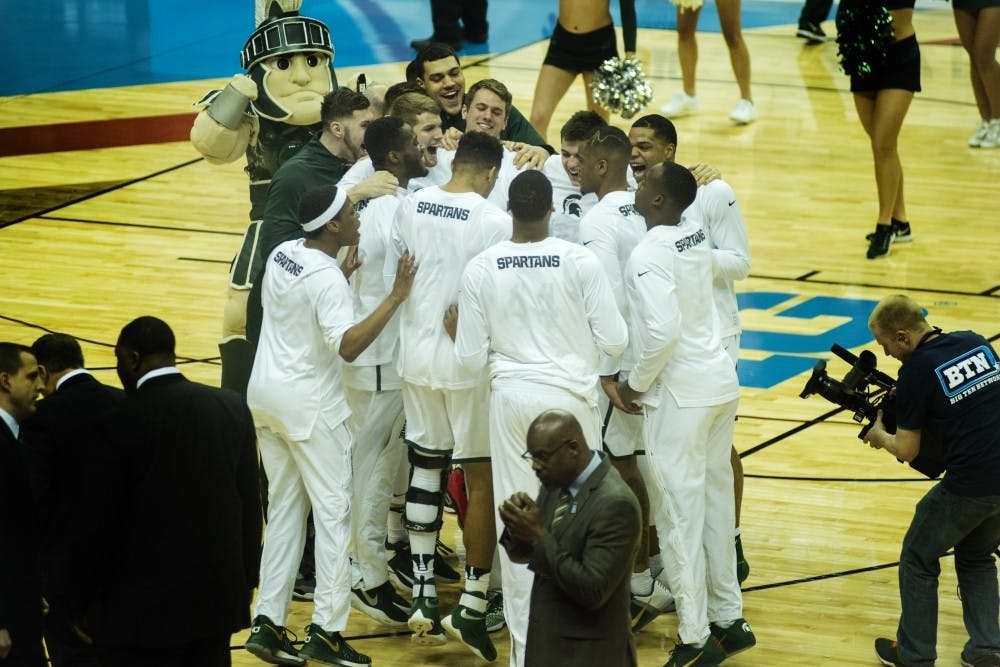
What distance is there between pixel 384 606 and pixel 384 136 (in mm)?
1916

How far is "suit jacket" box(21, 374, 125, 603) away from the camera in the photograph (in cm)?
486

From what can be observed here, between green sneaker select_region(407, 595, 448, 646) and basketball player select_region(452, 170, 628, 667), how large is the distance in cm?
55

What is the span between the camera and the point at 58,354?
18.1ft

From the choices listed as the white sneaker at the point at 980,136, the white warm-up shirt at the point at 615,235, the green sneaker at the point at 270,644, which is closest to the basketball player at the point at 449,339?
the white warm-up shirt at the point at 615,235

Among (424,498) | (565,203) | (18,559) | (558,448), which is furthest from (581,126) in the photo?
(18,559)

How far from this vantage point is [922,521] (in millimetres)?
5957

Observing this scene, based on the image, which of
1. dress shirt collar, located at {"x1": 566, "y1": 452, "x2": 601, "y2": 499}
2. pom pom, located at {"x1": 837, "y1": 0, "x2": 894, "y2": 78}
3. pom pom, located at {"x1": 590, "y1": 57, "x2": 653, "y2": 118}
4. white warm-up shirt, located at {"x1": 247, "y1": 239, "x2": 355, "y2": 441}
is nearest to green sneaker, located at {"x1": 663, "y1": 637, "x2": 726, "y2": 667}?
white warm-up shirt, located at {"x1": 247, "y1": 239, "x2": 355, "y2": 441}

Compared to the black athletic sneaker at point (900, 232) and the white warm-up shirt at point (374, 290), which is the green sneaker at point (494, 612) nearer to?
the white warm-up shirt at point (374, 290)

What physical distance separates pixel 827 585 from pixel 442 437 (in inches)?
71.6

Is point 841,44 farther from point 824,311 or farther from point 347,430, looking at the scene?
point 347,430

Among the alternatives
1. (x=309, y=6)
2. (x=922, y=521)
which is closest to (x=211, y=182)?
(x=309, y=6)

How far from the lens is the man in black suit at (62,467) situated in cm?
486

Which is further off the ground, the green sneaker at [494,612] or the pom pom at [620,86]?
the pom pom at [620,86]

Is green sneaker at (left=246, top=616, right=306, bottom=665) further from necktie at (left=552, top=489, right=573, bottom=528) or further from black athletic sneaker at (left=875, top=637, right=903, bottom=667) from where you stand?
black athletic sneaker at (left=875, top=637, right=903, bottom=667)
